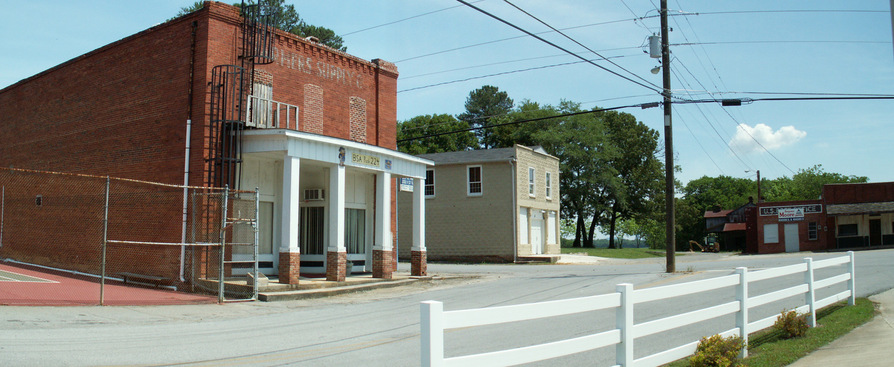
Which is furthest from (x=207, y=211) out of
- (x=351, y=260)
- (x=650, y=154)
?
(x=650, y=154)

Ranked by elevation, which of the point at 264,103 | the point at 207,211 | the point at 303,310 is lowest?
the point at 303,310

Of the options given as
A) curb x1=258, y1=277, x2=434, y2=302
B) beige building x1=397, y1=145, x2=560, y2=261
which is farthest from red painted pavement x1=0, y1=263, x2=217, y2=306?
beige building x1=397, y1=145, x2=560, y2=261

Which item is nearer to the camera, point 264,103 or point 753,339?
point 753,339

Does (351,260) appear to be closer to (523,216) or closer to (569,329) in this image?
(569,329)

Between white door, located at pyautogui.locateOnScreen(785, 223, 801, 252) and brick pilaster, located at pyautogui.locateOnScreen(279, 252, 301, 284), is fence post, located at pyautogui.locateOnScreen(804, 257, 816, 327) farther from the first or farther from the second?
white door, located at pyautogui.locateOnScreen(785, 223, 801, 252)

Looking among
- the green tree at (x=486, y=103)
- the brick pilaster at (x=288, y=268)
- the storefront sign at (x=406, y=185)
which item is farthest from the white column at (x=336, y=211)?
the green tree at (x=486, y=103)

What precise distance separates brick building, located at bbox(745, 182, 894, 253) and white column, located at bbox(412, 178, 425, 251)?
124ft

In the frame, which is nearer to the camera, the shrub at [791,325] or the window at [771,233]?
the shrub at [791,325]

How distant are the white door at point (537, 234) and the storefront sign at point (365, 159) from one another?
721 inches

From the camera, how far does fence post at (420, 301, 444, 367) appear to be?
399 cm

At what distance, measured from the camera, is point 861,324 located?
34.0ft

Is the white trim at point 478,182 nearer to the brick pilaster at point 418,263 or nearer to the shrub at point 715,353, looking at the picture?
the brick pilaster at point 418,263

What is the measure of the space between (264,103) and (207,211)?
13.5ft

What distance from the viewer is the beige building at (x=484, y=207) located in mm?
35125
